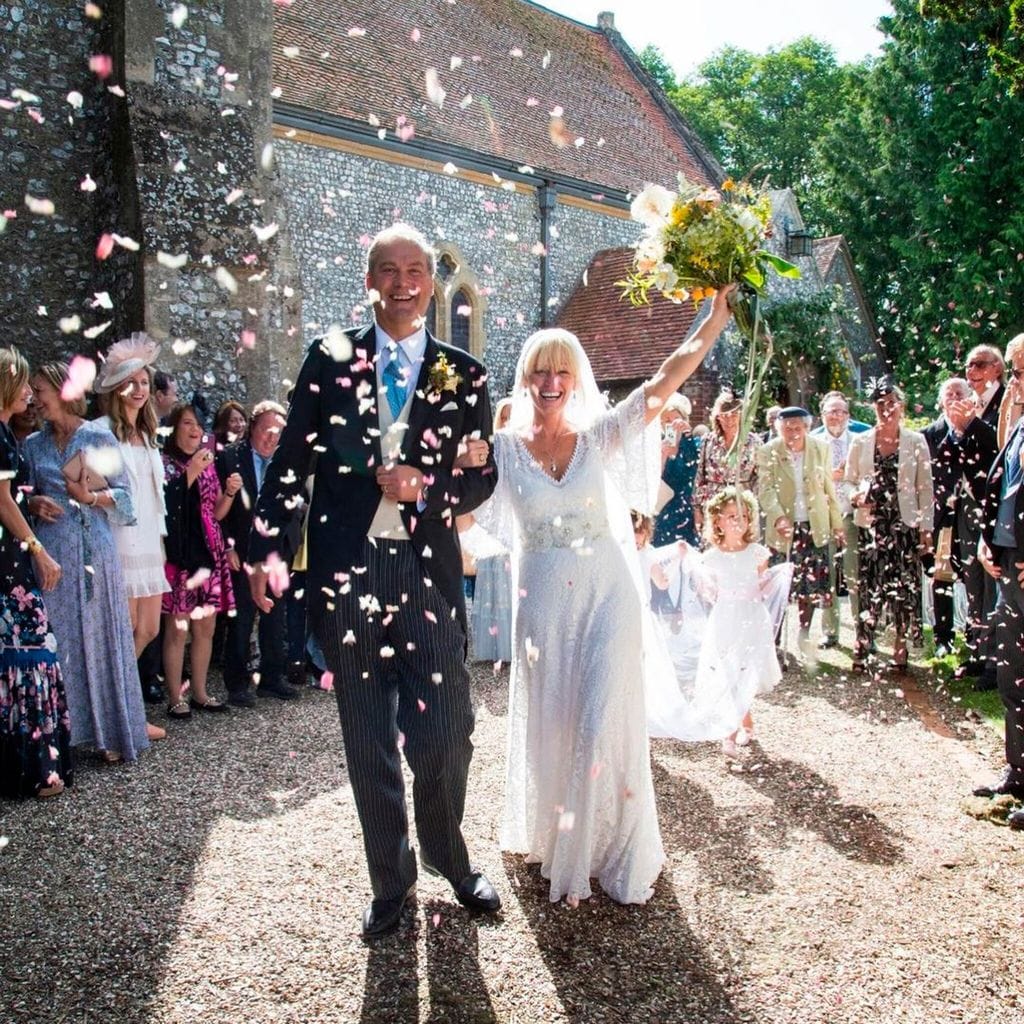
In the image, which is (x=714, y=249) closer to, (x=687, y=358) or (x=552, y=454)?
(x=687, y=358)

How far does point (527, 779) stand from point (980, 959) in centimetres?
165

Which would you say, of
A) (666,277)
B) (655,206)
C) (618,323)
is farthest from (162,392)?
(618,323)

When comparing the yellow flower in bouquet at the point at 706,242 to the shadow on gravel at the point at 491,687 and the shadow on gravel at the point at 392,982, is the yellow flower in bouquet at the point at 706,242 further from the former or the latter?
the shadow on gravel at the point at 491,687

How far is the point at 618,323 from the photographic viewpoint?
20.9 m

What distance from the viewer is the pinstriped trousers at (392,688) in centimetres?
346

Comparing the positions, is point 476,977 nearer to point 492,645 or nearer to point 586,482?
point 586,482

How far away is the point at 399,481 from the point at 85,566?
3088 mm

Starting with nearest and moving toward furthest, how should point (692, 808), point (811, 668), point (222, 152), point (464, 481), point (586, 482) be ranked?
1. point (464, 481)
2. point (586, 482)
3. point (692, 808)
4. point (811, 668)
5. point (222, 152)

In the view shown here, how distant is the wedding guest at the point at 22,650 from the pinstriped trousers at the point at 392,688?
2282 millimetres

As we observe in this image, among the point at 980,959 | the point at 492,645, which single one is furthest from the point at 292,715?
the point at 980,959

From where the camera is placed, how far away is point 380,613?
3.45 m

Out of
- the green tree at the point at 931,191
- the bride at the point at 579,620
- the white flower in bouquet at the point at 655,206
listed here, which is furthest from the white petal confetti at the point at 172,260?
the green tree at the point at 931,191

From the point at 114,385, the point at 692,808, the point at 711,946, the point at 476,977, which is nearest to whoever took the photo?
the point at 476,977

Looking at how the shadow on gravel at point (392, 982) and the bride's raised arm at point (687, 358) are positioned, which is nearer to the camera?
the shadow on gravel at point (392, 982)
